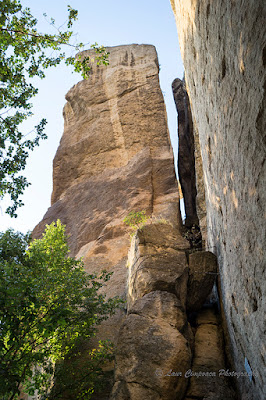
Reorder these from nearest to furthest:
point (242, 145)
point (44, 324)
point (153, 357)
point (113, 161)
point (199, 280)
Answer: point (242, 145)
point (44, 324)
point (153, 357)
point (199, 280)
point (113, 161)

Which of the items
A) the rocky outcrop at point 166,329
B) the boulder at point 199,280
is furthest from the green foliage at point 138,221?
the boulder at point 199,280

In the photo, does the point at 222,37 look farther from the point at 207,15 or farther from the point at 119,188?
the point at 119,188

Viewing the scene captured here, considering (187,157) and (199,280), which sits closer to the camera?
(199,280)

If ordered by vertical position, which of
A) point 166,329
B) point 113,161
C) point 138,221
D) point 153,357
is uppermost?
point 113,161

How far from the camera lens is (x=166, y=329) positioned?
693 cm

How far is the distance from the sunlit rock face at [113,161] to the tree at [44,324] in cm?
370

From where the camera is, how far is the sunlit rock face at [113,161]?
15883 millimetres

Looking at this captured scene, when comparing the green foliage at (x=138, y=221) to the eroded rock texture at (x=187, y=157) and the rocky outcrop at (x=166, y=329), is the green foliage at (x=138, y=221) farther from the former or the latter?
the eroded rock texture at (x=187, y=157)

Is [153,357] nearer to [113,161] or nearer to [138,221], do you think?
[138,221]

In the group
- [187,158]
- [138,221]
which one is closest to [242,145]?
[138,221]

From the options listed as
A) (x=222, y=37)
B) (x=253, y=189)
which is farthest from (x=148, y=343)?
(x=222, y=37)

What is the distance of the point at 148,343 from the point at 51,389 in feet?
8.62

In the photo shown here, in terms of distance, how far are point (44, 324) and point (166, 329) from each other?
2381mm

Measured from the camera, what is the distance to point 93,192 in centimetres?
1878
